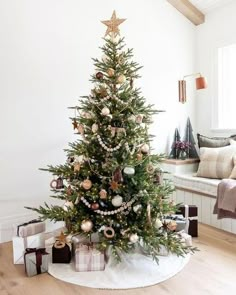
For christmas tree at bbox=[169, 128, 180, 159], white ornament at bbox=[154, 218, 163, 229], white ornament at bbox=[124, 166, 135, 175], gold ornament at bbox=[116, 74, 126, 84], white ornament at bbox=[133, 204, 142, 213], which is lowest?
white ornament at bbox=[154, 218, 163, 229]

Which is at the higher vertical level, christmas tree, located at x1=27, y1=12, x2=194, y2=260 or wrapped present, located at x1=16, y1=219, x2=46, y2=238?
christmas tree, located at x1=27, y1=12, x2=194, y2=260

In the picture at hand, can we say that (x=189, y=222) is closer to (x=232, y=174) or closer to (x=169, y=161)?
(x=232, y=174)

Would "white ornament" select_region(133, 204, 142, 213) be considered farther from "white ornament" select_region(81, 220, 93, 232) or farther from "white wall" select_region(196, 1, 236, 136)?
"white wall" select_region(196, 1, 236, 136)

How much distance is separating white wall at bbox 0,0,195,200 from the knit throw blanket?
1.58m

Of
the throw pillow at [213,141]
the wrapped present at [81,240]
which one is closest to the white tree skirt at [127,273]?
the wrapped present at [81,240]

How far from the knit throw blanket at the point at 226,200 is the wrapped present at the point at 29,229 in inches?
62.3

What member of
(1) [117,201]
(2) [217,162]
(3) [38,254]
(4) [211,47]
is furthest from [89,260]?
(4) [211,47]

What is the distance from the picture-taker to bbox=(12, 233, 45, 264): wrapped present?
87.7 inches

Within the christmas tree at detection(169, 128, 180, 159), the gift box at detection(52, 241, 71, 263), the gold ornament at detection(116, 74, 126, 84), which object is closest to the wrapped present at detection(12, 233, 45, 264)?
the gift box at detection(52, 241, 71, 263)

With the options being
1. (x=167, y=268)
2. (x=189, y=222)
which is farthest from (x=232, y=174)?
(x=167, y=268)

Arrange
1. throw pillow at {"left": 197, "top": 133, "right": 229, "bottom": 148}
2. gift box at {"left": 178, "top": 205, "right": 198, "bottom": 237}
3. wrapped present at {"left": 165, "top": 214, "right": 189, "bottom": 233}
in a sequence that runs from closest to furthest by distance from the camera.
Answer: wrapped present at {"left": 165, "top": 214, "right": 189, "bottom": 233}, gift box at {"left": 178, "top": 205, "right": 198, "bottom": 237}, throw pillow at {"left": 197, "top": 133, "right": 229, "bottom": 148}

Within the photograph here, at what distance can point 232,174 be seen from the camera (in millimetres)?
2996

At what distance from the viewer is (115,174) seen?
204cm

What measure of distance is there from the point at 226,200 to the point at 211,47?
2.09m
